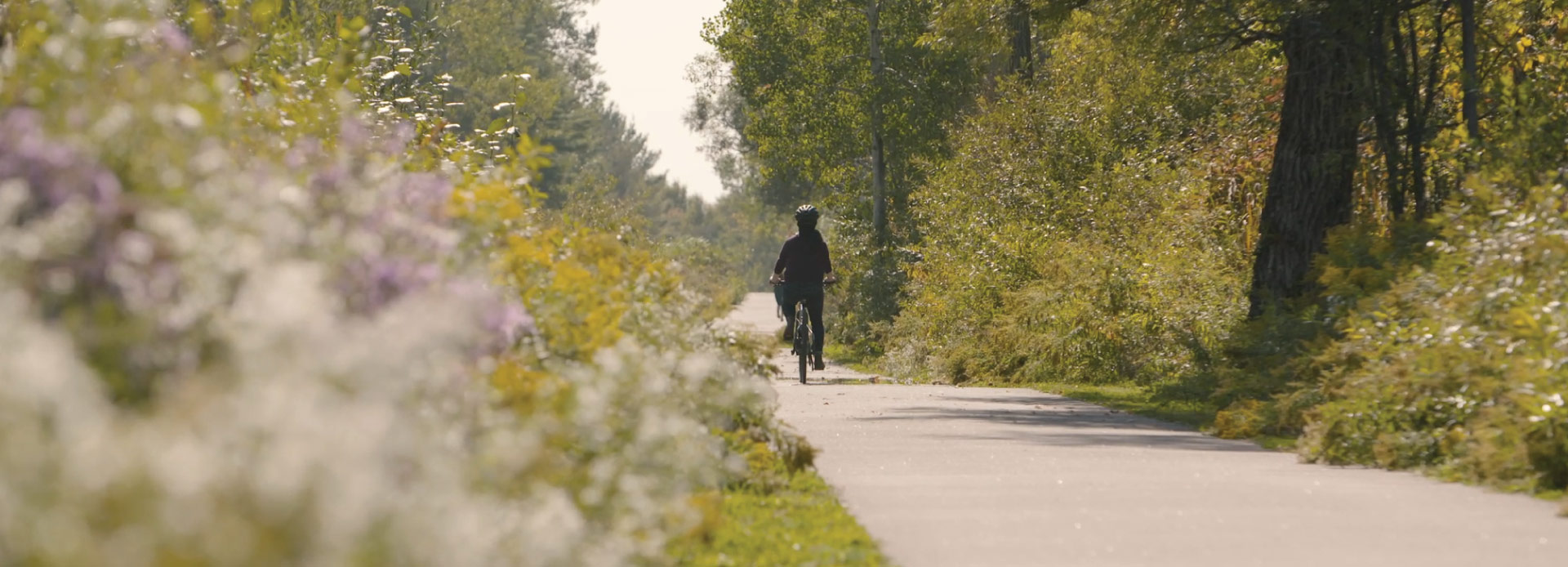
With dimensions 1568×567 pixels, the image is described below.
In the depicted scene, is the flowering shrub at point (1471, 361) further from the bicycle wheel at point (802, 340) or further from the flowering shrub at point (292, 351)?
the bicycle wheel at point (802, 340)

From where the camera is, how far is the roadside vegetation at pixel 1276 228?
12805 mm

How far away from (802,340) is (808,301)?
48 cm

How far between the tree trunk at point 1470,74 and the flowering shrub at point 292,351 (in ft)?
33.0

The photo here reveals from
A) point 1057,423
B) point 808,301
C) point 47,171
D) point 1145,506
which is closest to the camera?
point 47,171

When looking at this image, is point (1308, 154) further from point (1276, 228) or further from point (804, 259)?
point (804, 259)

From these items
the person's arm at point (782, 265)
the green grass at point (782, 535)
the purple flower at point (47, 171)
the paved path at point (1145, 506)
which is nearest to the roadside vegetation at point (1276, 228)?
the paved path at point (1145, 506)

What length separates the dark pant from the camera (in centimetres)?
2486

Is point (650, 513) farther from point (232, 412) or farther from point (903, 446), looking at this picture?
point (903, 446)

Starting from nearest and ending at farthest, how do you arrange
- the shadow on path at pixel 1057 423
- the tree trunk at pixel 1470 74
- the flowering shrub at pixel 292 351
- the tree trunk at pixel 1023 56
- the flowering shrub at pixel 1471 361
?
1. the flowering shrub at pixel 292 351
2. the flowering shrub at pixel 1471 361
3. the shadow on path at pixel 1057 423
4. the tree trunk at pixel 1470 74
5. the tree trunk at pixel 1023 56

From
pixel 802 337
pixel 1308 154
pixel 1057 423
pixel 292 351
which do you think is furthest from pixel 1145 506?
pixel 802 337

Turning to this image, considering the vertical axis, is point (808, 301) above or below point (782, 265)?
below

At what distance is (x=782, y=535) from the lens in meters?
9.35

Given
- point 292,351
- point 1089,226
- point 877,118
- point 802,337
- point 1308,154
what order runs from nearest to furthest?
point 292,351 → point 1308,154 → point 802,337 → point 1089,226 → point 877,118

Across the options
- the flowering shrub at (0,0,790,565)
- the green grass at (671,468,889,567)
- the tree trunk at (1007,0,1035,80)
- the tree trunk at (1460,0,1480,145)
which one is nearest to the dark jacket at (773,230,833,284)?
the tree trunk at (1460,0,1480,145)
